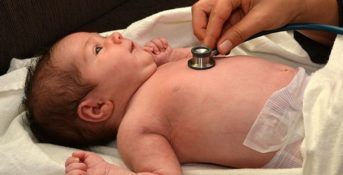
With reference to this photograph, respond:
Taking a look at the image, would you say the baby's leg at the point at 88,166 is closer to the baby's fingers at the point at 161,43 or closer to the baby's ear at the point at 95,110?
the baby's ear at the point at 95,110

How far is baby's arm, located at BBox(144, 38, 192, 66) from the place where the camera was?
3.49ft

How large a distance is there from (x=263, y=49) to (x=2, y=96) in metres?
0.66

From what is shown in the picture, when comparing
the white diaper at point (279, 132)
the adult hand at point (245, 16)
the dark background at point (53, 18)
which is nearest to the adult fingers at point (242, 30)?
the adult hand at point (245, 16)

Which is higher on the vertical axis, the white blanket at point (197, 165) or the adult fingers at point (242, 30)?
the adult fingers at point (242, 30)

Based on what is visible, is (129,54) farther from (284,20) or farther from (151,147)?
(284,20)

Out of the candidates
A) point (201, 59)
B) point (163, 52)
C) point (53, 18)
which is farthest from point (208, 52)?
point (53, 18)

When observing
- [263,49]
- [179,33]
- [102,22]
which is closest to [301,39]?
[263,49]

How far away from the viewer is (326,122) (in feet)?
2.40

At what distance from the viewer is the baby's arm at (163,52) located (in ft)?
3.49

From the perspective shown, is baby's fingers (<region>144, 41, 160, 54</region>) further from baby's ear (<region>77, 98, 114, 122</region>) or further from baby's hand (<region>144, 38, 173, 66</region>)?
baby's ear (<region>77, 98, 114, 122</region>)

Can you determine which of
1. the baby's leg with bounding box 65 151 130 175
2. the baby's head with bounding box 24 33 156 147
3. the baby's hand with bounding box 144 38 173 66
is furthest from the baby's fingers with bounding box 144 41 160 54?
the baby's leg with bounding box 65 151 130 175

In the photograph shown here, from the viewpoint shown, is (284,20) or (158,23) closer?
(284,20)

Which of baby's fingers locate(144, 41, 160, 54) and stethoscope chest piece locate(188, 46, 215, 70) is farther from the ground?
stethoscope chest piece locate(188, 46, 215, 70)

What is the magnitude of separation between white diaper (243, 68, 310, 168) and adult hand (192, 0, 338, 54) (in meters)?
0.15
